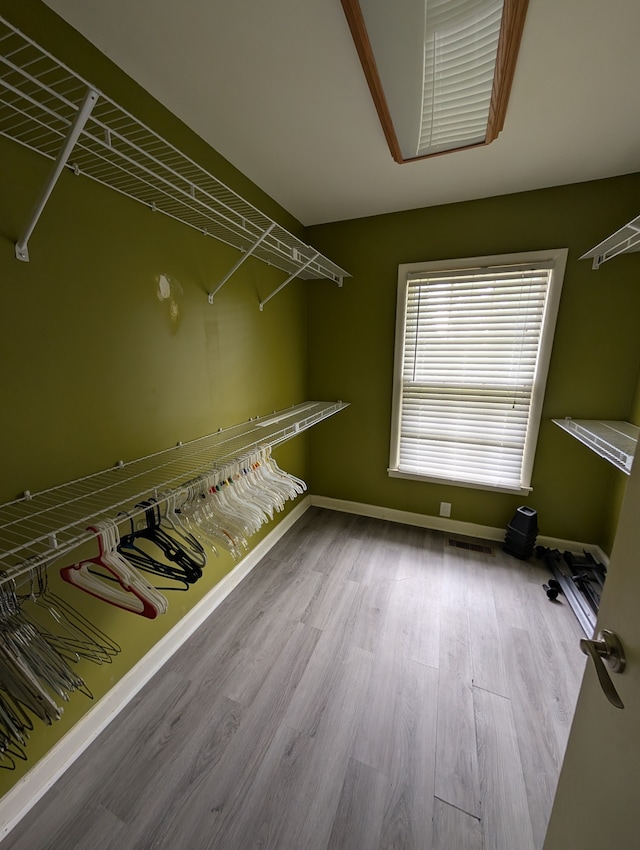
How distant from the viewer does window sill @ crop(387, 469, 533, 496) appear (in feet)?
7.84

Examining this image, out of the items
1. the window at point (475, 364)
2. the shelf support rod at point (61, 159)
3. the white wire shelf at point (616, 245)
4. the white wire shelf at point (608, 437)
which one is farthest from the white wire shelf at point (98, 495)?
the white wire shelf at point (616, 245)

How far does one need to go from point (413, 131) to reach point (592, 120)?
0.82 metres

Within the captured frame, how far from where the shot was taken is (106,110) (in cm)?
107

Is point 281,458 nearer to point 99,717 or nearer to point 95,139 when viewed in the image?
point 99,717

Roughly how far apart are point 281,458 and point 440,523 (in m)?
1.43

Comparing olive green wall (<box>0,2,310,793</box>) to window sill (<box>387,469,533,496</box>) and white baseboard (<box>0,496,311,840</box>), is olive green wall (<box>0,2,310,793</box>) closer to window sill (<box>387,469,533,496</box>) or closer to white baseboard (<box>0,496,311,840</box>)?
white baseboard (<box>0,496,311,840</box>)

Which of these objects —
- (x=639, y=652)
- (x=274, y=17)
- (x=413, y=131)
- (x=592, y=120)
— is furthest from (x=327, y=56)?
(x=639, y=652)

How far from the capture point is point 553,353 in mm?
2174

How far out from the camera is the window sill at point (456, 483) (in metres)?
2.39

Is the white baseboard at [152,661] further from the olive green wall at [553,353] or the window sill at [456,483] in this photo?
the window sill at [456,483]

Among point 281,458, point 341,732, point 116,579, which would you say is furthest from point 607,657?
point 281,458

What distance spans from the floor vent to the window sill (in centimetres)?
43

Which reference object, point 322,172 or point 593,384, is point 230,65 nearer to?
point 322,172

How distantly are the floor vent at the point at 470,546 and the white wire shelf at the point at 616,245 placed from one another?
79.3 inches
